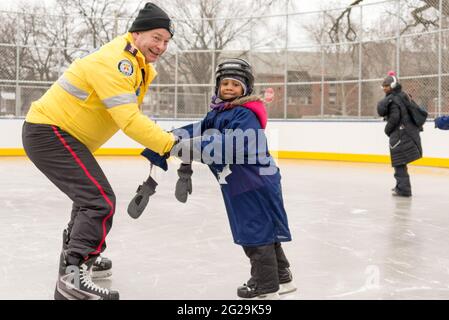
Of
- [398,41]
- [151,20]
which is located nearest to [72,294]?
[151,20]

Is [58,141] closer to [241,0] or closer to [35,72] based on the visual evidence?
A: [35,72]

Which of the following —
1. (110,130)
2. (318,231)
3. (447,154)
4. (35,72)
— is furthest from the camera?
(35,72)

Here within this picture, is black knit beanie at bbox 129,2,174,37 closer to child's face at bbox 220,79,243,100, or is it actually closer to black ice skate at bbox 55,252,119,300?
child's face at bbox 220,79,243,100

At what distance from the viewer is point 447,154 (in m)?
12.0

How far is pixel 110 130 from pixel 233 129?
26.2 inches

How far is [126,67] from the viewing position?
281 cm

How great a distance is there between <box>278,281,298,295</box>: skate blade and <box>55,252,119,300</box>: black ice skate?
2.81 ft

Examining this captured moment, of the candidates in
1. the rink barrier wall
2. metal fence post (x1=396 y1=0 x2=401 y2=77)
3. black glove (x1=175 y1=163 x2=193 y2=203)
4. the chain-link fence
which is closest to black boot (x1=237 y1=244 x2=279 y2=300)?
black glove (x1=175 y1=163 x2=193 y2=203)

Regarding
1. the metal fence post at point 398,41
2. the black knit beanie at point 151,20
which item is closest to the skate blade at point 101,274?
the black knit beanie at point 151,20

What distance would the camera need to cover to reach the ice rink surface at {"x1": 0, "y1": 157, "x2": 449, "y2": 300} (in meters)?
3.25

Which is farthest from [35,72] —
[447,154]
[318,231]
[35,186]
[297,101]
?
[318,231]

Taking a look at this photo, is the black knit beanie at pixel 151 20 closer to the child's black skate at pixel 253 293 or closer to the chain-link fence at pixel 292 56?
the child's black skate at pixel 253 293

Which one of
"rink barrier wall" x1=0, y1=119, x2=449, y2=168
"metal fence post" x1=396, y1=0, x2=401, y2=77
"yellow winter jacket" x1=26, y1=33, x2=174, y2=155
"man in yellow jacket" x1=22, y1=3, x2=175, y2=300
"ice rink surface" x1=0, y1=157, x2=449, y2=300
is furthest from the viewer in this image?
"metal fence post" x1=396, y1=0, x2=401, y2=77

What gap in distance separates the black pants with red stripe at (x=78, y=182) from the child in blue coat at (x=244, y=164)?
439 millimetres
